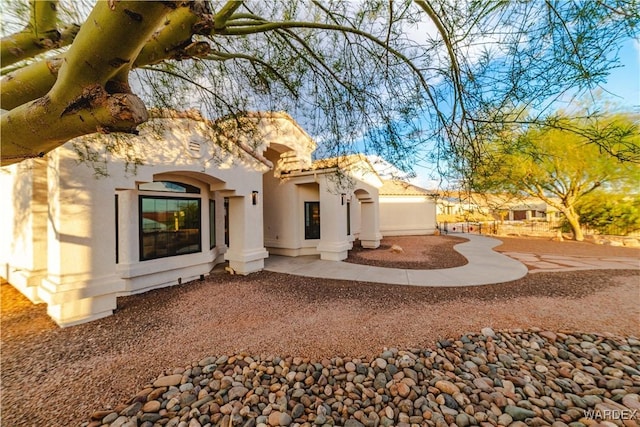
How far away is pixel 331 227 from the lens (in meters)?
10.4

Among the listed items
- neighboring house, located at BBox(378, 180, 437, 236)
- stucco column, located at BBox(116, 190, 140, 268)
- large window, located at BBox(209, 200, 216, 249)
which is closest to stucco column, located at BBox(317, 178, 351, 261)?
large window, located at BBox(209, 200, 216, 249)

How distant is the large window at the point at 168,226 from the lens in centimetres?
662

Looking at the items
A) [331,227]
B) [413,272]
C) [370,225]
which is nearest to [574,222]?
[370,225]

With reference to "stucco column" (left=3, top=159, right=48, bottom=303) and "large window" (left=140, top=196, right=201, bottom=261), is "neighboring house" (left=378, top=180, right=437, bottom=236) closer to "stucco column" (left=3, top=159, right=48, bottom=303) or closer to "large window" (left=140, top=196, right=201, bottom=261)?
"large window" (left=140, top=196, right=201, bottom=261)

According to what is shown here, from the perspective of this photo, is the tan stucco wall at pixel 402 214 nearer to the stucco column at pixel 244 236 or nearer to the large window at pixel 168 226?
the stucco column at pixel 244 236

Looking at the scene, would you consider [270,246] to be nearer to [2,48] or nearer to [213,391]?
[213,391]

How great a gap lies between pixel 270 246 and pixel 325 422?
969cm

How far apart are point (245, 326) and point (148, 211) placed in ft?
14.5

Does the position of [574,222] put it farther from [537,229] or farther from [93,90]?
[93,90]

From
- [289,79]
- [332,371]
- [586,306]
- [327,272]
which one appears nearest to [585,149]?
[586,306]

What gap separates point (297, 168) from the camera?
11.6m

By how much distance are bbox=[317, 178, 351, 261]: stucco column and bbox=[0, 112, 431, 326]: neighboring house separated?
44 mm

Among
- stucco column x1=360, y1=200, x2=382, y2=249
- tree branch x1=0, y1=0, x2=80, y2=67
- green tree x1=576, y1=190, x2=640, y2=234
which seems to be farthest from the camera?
green tree x1=576, y1=190, x2=640, y2=234

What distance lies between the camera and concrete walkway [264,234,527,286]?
727cm
